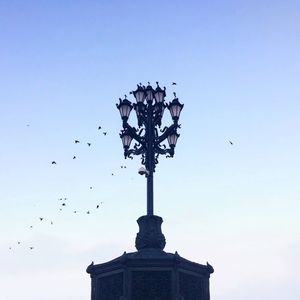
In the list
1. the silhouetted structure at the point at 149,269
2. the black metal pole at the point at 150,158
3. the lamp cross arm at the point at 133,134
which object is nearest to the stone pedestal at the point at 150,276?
the silhouetted structure at the point at 149,269

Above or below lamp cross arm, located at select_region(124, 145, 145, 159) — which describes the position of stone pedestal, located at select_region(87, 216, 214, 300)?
below

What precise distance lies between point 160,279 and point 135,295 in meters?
0.69

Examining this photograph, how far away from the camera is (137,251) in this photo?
13.7m

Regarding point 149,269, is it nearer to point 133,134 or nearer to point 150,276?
point 150,276

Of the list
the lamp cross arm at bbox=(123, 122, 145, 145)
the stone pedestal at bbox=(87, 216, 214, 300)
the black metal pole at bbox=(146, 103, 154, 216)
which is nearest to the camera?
the stone pedestal at bbox=(87, 216, 214, 300)

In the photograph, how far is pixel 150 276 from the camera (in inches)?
520

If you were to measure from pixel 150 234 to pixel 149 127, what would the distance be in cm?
319

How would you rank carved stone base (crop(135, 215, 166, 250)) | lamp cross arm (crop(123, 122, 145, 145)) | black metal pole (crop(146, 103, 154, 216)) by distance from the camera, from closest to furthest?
carved stone base (crop(135, 215, 166, 250)), black metal pole (crop(146, 103, 154, 216)), lamp cross arm (crop(123, 122, 145, 145))

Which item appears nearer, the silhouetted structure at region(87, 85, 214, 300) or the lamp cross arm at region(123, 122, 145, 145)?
the silhouetted structure at region(87, 85, 214, 300)

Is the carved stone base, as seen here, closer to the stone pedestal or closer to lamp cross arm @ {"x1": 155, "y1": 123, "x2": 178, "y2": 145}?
the stone pedestal

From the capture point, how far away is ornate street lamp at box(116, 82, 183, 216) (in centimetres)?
1544

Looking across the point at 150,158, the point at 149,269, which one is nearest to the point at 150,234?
Answer: the point at 149,269

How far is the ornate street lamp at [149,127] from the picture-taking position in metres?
15.4

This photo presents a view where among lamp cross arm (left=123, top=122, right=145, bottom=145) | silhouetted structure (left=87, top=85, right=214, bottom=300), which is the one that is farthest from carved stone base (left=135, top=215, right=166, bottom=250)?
lamp cross arm (left=123, top=122, right=145, bottom=145)
